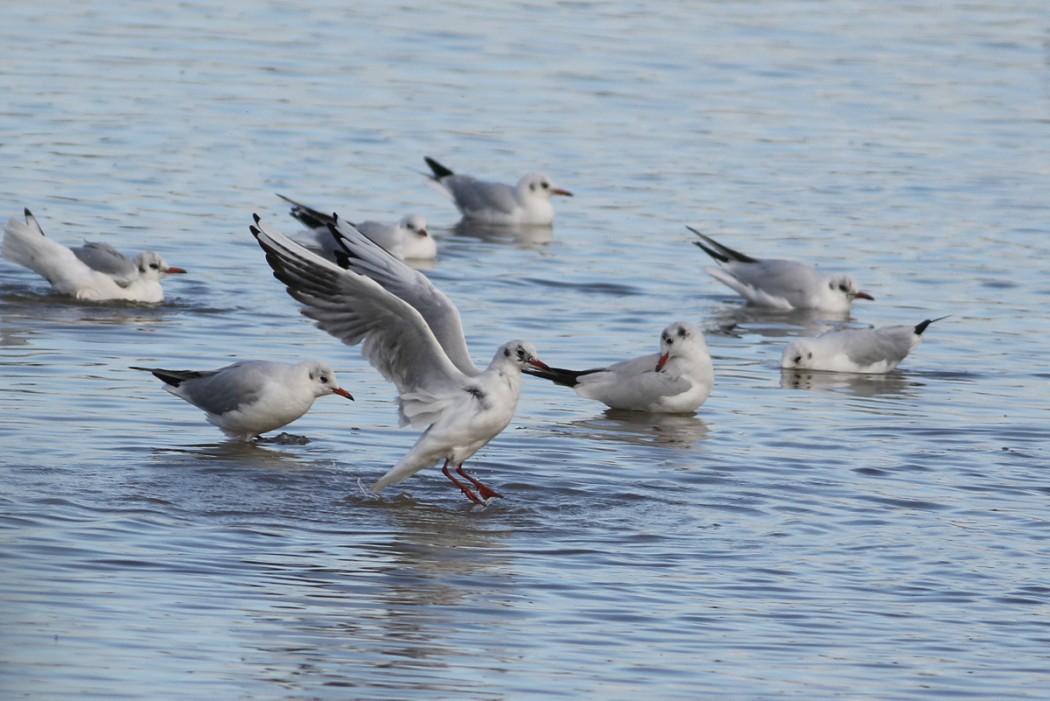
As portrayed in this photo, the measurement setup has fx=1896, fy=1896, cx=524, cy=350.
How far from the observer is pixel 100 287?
44.7 ft

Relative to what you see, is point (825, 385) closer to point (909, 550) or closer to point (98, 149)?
point (909, 550)

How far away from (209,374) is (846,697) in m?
4.80

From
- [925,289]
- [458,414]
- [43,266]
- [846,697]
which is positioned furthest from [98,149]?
[846,697]

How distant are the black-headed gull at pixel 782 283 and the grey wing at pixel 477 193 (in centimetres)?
332

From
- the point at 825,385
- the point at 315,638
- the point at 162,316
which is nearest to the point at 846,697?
the point at 315,638

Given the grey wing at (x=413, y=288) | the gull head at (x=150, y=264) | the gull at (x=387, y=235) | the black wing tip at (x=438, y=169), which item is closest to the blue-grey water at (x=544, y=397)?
the gull head at (x=150, y=264)

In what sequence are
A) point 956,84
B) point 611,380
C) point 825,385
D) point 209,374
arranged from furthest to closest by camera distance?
point 956,84 → point 825,385 → point 611,380 → point 209,374

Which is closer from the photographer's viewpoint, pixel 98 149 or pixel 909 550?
pixel 909 550

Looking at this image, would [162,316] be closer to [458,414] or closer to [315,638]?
[458,414]

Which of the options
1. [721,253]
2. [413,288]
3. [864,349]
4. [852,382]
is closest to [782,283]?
[721,253]

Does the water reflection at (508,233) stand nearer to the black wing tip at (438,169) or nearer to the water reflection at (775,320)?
the black wing tip at (438,169)

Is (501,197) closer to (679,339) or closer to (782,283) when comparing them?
(782,283)

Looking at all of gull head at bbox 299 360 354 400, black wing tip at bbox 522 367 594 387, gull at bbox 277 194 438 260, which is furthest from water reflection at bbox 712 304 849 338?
gull head at bbox 299 360 354 400

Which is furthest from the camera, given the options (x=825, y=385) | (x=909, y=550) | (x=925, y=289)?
(x=925, y=289)
